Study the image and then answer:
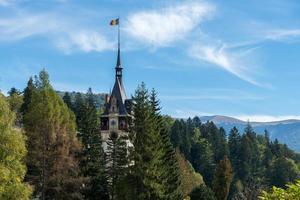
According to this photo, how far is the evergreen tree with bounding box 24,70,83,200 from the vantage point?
48281mm

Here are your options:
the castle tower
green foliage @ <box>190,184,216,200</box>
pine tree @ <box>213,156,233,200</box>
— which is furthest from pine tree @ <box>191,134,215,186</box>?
green foliage @ <box>190,184,216,200</box>

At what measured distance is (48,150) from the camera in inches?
1925

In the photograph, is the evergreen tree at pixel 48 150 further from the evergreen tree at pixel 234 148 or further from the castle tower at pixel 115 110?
the evergreen tree at pixel 234 148

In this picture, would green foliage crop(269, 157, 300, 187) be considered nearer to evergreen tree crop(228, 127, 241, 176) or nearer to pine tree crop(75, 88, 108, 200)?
evergreen tree crop(228, 127, 241, 176)

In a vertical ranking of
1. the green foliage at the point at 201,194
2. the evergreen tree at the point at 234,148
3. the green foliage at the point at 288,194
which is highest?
the evergreen tree at the point at 234,148

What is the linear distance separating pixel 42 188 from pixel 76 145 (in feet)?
22.8

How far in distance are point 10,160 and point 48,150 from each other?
1724cm

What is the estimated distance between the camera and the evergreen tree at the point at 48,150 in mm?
48281

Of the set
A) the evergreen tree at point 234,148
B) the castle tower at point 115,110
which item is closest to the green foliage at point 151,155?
the castle tower at point 115,110

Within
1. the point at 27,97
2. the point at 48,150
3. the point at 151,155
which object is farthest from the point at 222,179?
the point at 48,150

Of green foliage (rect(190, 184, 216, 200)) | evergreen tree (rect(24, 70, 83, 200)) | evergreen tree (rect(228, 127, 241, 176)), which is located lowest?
green foliage (rect(190, 184, 216, 200))

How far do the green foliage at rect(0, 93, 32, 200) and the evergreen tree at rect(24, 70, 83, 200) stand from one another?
1528 cm

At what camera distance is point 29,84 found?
92.9m

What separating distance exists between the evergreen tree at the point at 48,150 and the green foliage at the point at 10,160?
602 inches
